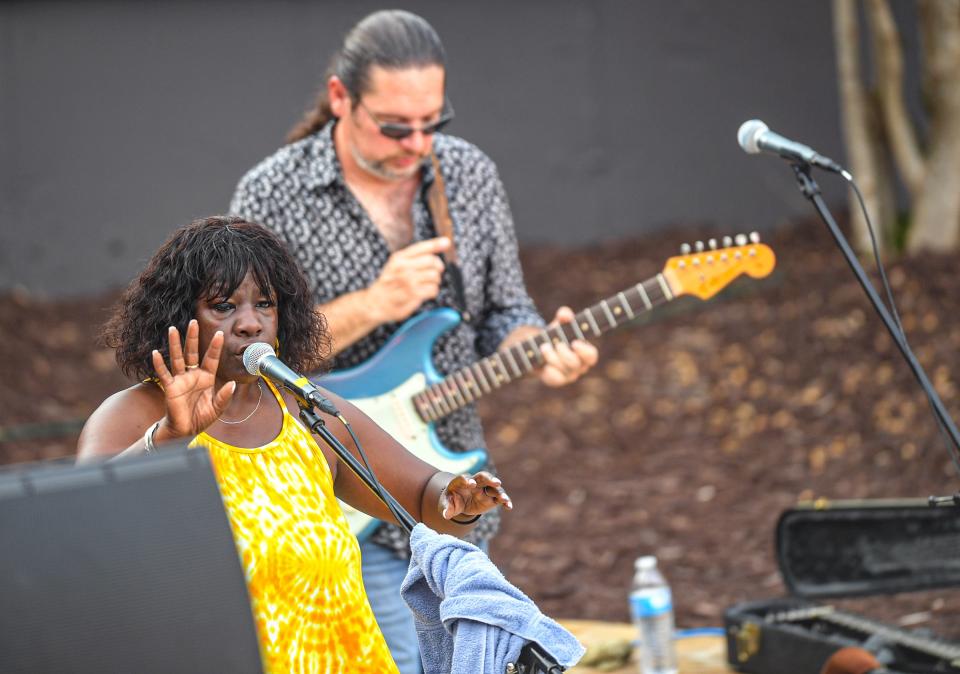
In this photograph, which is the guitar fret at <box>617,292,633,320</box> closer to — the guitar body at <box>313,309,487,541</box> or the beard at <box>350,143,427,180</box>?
the guitar body at <box>313,309,487,541</box>

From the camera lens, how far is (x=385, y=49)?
3.60 metres

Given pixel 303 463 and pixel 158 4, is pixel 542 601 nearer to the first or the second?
pixel 303 463

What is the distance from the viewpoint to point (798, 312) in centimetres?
812

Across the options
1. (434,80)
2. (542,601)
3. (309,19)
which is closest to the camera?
(434,80)

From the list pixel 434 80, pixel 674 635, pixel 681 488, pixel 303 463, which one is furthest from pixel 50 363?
pixel 303 463

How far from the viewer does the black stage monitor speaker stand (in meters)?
1.71

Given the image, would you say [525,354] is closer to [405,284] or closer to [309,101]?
[405,284]

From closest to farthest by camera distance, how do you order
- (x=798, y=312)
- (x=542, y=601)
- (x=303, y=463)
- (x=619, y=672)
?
1. (x=303, y=463)
2. (x=619, y=672)
3. (x=542, y=601)
4. (x=798, y=312)

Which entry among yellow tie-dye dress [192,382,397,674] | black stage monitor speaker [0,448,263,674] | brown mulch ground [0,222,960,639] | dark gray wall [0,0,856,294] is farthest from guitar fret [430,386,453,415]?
dark gray wall [0,0,856,294]

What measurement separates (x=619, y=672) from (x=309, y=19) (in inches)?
256

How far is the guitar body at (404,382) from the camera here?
12.2 ft

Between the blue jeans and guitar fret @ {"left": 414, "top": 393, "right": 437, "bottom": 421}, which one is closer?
the blue jeans

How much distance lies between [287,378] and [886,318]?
144cm

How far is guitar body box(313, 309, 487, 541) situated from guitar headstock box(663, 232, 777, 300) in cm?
65
